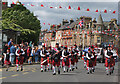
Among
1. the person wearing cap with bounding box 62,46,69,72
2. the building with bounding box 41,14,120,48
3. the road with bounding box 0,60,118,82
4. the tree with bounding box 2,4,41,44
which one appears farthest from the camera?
the building with bounding box 41,14,120,48

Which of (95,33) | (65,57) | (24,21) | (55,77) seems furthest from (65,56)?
(95,33)

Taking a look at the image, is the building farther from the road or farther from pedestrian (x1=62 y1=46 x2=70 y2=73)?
the road

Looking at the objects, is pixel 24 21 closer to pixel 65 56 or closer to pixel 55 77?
pixel 65 56

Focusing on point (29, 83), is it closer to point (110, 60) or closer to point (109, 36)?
point (110, 60)

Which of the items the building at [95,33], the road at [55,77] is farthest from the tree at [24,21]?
the road at [55,77]

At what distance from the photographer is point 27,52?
22734 mm

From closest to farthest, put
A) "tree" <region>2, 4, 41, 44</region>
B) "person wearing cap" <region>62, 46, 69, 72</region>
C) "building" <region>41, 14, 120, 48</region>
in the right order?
"person wearing cap" <region>62, 46, 69, 72</region>
"tree" <region>2, 4, 41, 44</region>
"building" <region>41, 14, 120, 48</region>

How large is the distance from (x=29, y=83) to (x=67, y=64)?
6401mm

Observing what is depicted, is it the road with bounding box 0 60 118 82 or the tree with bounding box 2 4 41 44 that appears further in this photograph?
the tree with bounding box 2 4 41 44

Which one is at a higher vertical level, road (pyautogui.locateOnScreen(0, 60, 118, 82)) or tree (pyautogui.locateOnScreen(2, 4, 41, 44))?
tree (pyautogui.locateOnScreen(2, 4, 41, 44))

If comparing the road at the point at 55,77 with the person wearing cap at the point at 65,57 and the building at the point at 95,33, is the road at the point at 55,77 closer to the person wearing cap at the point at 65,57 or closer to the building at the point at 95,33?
the person wearing cap at the point at 65,57

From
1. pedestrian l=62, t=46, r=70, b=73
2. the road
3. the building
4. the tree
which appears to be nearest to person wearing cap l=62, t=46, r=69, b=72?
pedestrian l=62, t=46, r=70, b=73

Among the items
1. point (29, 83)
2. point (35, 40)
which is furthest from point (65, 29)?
point (29, 83)

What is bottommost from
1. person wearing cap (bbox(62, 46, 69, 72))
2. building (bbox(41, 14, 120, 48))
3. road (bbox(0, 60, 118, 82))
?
road (bbox(0, 60, 118, 82))
